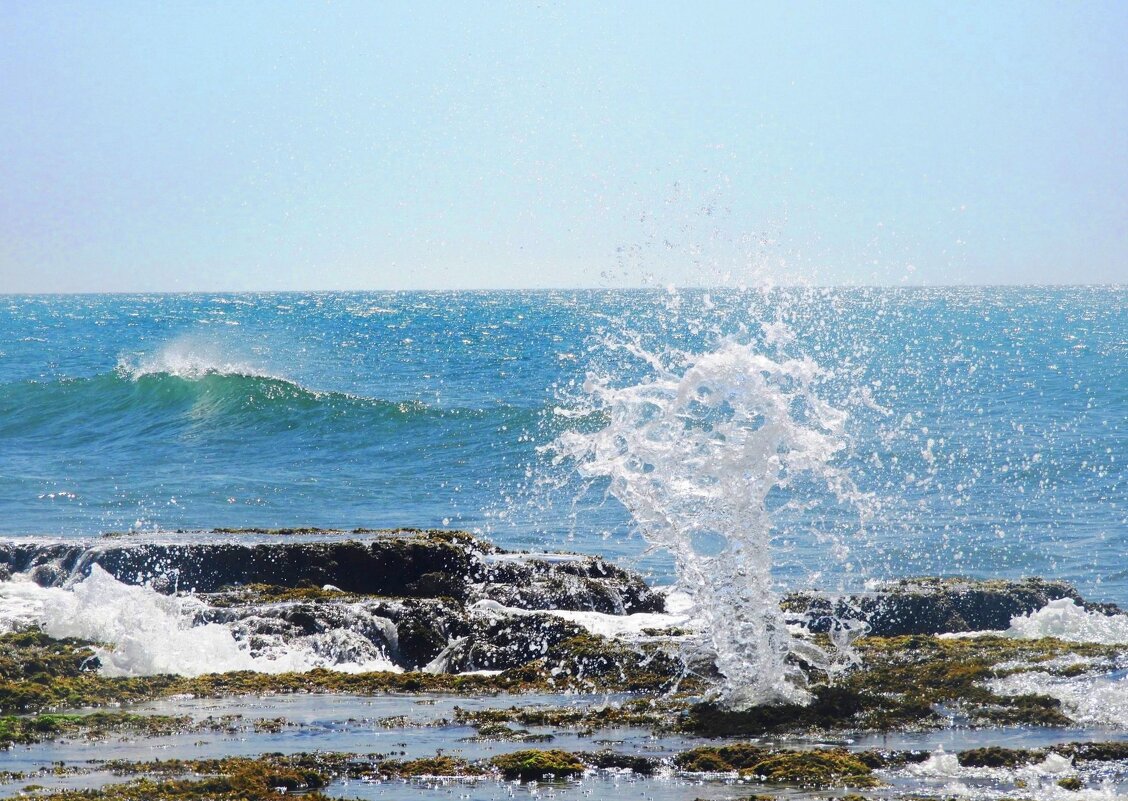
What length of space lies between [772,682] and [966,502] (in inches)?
634

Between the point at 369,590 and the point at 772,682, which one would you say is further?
the point at 369,590

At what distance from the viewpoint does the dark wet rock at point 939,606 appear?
52.7 feet

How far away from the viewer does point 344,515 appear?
2597 centimetres

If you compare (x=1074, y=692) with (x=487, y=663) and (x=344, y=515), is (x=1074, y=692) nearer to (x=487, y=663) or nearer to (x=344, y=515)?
(x=487, y=663)

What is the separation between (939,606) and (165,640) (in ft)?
31.0

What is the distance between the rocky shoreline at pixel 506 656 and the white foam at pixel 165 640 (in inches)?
8.4

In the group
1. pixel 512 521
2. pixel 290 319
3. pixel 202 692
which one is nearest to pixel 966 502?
pixel 512 521

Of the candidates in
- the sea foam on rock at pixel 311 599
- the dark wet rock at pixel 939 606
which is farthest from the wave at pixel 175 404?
the dark wet rock at pixel 939 606

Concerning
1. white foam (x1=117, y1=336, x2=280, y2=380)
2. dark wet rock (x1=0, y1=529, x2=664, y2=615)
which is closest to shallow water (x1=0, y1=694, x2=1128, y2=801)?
dark wet rock (x1=0, y1=529, x2=664, y2=615)

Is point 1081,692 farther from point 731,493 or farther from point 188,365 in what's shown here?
point 188,365

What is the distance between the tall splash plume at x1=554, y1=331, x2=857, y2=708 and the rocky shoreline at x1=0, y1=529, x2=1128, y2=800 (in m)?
0.45

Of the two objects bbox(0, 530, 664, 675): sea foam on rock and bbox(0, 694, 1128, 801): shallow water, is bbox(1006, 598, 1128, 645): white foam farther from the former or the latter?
bbox(0, 694, 1128, 801): shallow water

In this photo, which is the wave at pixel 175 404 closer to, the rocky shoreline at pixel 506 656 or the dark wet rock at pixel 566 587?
the rocky shoreline at pixel 506 656

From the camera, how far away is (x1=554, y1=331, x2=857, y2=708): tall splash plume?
11.8 metres
